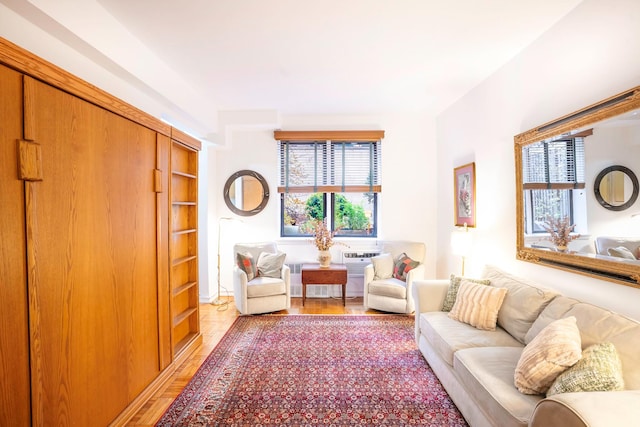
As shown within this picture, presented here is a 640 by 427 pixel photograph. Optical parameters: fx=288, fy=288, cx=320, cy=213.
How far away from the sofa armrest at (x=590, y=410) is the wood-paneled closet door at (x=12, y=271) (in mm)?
2195

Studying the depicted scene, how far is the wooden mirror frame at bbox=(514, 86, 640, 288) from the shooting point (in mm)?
1714

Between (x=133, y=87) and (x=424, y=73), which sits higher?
(x=424, y=73)

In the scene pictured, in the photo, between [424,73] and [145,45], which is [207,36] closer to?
[145,45]

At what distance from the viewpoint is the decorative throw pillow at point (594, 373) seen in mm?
1274

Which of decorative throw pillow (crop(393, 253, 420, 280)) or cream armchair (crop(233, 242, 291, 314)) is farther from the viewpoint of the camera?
decorative throw pillow (crop(393, 253, 420, 280))

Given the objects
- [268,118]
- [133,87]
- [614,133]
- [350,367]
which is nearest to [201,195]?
[268,118]

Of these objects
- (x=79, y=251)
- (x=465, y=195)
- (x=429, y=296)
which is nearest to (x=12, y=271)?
(x=79, y=251)

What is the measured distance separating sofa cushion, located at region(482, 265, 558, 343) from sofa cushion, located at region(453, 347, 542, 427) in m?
0.20

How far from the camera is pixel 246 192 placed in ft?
15.4

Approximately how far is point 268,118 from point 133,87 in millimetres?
1935

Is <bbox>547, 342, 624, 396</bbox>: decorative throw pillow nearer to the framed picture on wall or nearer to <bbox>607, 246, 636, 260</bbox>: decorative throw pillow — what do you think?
<bbox>607, 246, 636, 260</bbox>: decorative throw pillow

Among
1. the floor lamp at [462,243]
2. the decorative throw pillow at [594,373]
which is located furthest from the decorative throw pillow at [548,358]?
the floor lamp at [462,243]

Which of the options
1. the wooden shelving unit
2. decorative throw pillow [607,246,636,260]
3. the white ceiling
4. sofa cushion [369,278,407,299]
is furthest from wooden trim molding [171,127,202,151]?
decorative throw pillow [607,246,636,260]

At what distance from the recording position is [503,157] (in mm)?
2879
